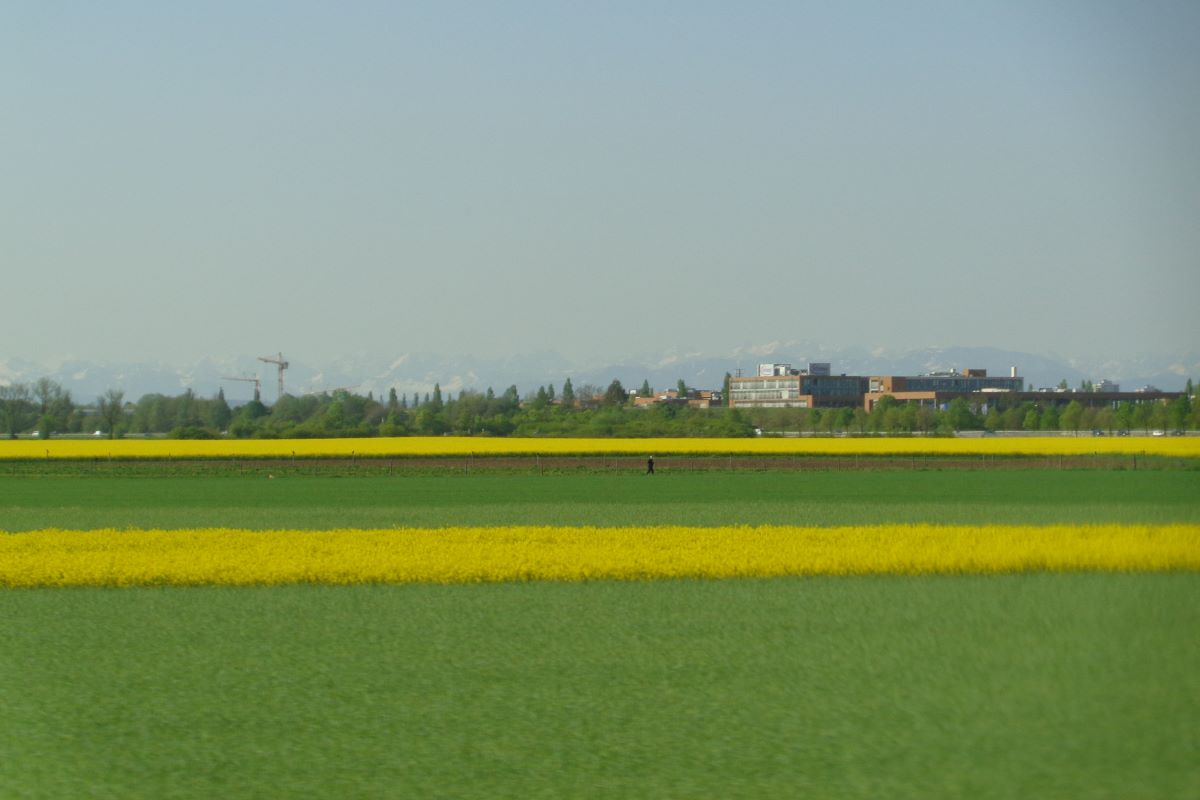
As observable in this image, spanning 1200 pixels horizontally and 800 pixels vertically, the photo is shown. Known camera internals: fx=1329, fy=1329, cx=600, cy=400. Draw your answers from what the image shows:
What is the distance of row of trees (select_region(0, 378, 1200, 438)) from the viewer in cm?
9619

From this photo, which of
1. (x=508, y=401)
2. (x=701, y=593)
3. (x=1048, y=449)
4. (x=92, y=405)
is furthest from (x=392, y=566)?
(x=508, y=401)

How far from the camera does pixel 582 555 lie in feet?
78.8

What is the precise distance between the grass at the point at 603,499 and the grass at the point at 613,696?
16095 millimetres

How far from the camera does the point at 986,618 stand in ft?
55.0

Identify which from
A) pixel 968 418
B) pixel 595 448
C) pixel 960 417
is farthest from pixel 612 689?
pixel 968 418

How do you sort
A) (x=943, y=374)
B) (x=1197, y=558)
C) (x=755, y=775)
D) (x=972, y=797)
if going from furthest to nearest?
(x=943, y=374) → (x=1197, y=558) → (x=755, y=775) → (x=972, y=797)

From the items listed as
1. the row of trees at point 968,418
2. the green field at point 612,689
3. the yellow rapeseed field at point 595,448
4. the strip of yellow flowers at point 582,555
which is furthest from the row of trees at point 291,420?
the green field at point 612,689

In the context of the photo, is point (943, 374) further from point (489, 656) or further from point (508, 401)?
point (489, 656)

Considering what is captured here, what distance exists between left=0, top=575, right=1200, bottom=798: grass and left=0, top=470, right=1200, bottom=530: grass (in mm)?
16095

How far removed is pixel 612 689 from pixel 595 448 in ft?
181

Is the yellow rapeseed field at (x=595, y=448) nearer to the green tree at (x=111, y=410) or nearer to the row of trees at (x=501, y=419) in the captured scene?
the row of trees at (x=501, y=419)

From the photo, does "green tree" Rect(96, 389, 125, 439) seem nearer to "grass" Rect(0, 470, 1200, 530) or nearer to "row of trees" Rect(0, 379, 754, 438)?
"row of trees" Rect(0, 379, 754, 438)

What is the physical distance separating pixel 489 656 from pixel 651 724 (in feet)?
12.1

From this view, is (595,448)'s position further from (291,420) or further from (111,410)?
(111,410)
